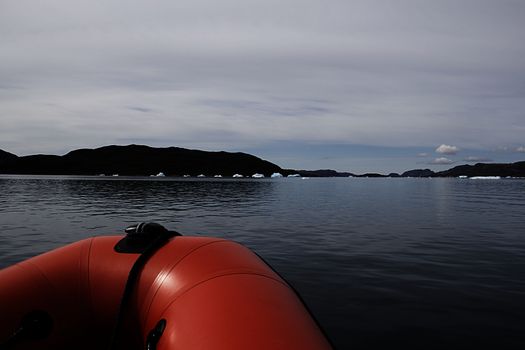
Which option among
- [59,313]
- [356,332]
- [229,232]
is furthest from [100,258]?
[229,232]

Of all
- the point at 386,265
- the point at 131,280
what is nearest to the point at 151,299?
the point at 131,280

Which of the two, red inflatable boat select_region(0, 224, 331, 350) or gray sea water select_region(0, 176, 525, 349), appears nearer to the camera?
red inflatable boat select_region(0, 224, 331, 350)

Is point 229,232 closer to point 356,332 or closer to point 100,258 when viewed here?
point 356,332

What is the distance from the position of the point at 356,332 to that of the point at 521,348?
7.35 ft

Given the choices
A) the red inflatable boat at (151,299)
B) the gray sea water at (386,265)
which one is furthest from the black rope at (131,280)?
the gray sea water at (386,265)

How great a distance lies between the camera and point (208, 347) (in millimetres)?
2588

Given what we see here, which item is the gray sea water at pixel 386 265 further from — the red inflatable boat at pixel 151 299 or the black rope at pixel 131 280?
the black rope at pixel 131 280

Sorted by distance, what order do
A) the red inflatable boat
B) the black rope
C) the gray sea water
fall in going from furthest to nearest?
the gray sea water → the black rope → the red inflatable boat

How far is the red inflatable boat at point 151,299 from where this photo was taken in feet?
9.15

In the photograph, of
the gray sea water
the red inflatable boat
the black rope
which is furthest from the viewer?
the gray sea water

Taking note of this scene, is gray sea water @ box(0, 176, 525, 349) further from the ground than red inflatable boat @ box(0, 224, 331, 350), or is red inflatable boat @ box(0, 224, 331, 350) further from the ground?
red inflatable boat @ box(0, 224, 331, 350)

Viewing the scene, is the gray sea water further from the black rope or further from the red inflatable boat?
the black rope

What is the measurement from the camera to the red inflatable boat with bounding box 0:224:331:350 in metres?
2.79

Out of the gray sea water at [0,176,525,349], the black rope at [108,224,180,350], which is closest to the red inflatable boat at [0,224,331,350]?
the black rope at [108,224,180,350]
